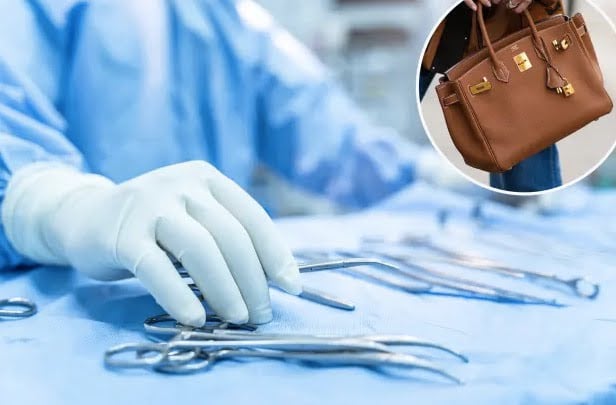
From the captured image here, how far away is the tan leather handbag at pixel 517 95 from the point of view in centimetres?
70

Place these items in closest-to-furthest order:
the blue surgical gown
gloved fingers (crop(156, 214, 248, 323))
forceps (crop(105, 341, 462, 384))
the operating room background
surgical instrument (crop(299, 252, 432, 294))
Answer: forceps (crop(105, 341, 462, 384))
gloved fingers (crop(156, 214, 248, 323))
surgical instrument (crop(299, 252, 432, 294))
the blue surgical gown
the operating room background

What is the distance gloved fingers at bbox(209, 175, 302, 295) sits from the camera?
0.72m

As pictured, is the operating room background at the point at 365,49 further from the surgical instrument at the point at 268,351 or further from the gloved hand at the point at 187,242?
the surgical instrument at the point at 268,351

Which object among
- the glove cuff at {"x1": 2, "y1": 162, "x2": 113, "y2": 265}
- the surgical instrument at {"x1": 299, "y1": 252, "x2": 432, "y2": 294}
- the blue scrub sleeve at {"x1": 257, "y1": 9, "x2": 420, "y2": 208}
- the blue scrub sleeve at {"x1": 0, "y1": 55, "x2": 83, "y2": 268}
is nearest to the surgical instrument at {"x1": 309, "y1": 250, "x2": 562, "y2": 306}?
the surgical instrument at {"x1": 299, "y1": 252, "x2": 432, "y2": 294}

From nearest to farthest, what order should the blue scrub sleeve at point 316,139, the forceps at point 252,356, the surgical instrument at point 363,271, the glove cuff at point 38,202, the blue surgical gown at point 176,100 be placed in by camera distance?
the forceps at point 252,356 → the surgical instrument at point 363,271 → the glove cuff at point 38,202 → the blue surgical gown at point 176,100 → the blue scrub sleeve at point 316,139

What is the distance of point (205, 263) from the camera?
697mm

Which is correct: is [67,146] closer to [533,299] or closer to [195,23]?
[195,23]

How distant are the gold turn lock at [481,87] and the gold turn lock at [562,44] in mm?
73

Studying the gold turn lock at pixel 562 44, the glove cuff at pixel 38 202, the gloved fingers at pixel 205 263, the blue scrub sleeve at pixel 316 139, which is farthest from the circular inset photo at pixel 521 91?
the blue scrub sleeve at pixel 316 139

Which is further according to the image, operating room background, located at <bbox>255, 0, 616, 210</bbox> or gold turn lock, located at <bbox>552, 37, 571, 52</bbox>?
operating room background, located at <bbox>255, 0, 616, 210</bbox>

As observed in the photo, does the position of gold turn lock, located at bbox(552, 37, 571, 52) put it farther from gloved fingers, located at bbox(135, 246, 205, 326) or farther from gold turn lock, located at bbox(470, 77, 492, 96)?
gloved fingers, located at bbox(135, 246, 205, 326)

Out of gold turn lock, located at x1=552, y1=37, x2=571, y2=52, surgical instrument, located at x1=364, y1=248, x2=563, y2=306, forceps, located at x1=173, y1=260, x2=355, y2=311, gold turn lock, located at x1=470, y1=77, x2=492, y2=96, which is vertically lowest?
surgical instrument, located at x1=364, y1=248, x2=563, y2=306

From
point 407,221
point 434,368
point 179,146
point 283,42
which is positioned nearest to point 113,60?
point 179,146

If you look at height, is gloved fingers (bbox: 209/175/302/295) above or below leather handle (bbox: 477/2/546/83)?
below
